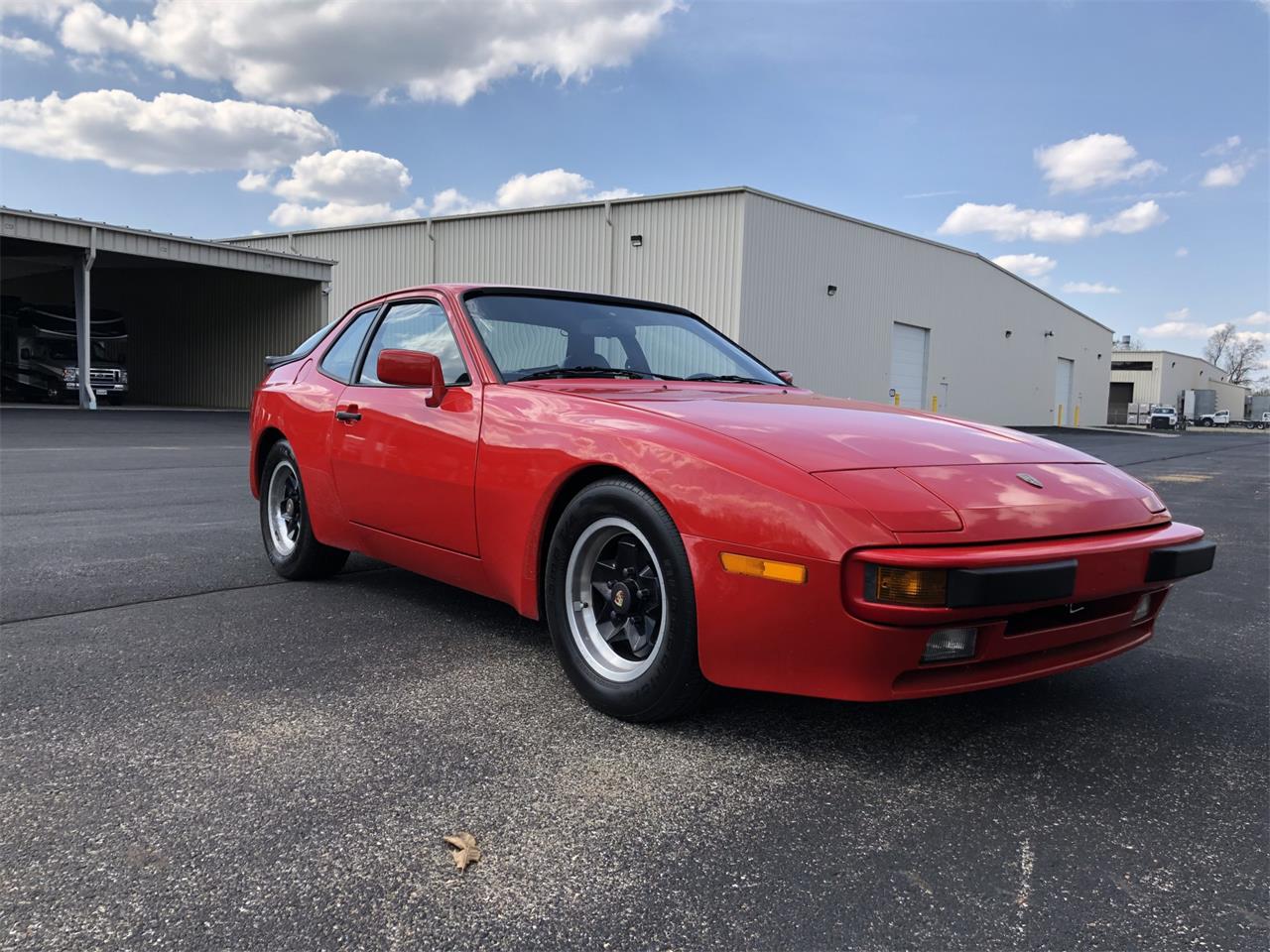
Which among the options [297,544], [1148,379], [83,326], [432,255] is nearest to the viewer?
[297,544]

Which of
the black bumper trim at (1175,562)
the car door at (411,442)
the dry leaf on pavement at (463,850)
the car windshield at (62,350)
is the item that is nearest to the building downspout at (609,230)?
the car windshield at (62,350)

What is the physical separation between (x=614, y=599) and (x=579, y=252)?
20.2m

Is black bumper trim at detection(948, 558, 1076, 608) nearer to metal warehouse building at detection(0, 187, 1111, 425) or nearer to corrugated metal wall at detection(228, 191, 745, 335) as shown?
corrugated metal wall at detection(228, 191, 745, 335)

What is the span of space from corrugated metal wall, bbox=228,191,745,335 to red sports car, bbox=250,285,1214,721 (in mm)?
14254

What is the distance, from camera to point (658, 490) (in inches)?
94.6

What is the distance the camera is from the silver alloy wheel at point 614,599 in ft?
8.38

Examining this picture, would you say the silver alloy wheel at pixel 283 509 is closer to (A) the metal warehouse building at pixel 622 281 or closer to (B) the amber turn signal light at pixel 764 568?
(B) the amber turn signal light at pixel 764 568

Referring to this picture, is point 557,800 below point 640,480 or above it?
below

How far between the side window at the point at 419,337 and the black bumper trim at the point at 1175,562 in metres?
2.19

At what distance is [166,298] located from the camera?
96.4 ft

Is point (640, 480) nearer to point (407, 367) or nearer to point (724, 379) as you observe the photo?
point (407, 367)

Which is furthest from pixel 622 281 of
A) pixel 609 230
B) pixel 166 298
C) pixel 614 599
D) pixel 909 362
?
pixel 614 599

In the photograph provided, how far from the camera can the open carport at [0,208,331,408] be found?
2000cm

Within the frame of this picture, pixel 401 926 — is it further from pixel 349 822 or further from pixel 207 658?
pixel 207 658
